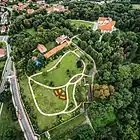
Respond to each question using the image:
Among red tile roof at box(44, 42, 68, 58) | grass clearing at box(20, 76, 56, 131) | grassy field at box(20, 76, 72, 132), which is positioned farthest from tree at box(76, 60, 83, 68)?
grassy field at box(20, 76, 72, 132)

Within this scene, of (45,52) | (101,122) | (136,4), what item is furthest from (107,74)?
(136,4)

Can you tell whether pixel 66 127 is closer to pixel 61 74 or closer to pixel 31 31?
pixel 61 74

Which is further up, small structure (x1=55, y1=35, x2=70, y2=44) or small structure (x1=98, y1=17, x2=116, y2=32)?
small structure (x1=98, y1=17, x2=116, y2=32)

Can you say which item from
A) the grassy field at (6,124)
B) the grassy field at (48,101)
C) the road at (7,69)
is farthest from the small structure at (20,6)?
the grassy field at (48,101)

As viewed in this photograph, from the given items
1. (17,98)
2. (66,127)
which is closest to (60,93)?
(66,127)

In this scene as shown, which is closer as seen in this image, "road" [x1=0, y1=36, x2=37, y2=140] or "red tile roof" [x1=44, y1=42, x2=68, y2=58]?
"road" [x1=0, y1=36, x2=37, y2=140]

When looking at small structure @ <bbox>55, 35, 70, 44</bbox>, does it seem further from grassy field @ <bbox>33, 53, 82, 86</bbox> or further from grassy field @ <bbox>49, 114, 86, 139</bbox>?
grassy field @ <bbox>49, 114, 86, 139</bbox>

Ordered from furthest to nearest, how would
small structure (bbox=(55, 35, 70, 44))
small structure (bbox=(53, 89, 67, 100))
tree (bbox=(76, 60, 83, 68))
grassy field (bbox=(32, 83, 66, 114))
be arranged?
small structure (bbox=(55, 35, 70, 44)) < tree (bbox=(76, 60, 83, 68)) < small structure (bbox=(53, 89, 67, 100)) < grassy field (bbox=(32, 83, 66, 114))

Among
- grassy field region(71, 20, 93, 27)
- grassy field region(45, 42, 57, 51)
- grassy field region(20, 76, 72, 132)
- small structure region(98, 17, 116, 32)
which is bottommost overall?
grassy field region(20, 76, 72, 132)
